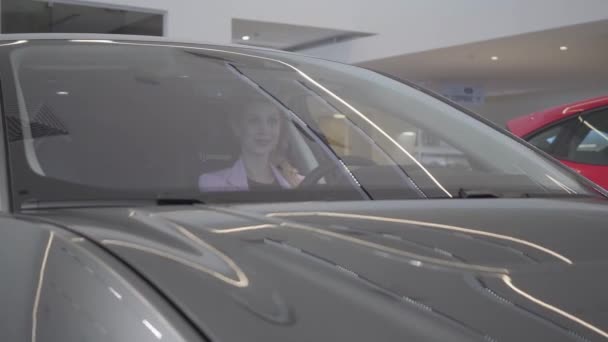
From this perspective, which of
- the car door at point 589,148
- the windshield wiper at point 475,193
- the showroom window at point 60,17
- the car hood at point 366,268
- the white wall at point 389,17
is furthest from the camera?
the white wall at point 389,17

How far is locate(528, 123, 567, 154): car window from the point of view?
6.14 m

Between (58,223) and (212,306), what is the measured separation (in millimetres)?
431

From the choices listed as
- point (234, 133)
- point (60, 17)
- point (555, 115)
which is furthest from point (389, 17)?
point (234, 133)

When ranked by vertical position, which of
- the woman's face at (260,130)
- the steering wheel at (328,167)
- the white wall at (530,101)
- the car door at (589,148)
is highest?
the woman's face at (260,130)

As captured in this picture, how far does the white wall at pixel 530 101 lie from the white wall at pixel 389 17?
4.76 metres

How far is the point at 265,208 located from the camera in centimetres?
144

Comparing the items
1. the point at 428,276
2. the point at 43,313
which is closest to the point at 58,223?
the point at 43,313

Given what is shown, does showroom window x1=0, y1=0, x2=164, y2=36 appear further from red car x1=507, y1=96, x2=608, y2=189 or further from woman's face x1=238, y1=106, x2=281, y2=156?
woman's face x1=238, y1=106, x2=281, y2=156

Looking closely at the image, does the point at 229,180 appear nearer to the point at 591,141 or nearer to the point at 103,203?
the point at 103,203

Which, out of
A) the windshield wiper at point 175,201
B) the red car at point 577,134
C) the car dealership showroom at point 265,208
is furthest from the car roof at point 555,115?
the windshield wiper at point 175,201

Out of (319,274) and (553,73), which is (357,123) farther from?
(553,73)

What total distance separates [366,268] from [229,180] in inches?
25.6

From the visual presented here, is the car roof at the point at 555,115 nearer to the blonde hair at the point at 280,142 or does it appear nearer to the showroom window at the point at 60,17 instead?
the blonde hair at the point at 280,142

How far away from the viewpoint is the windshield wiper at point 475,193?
174cm
